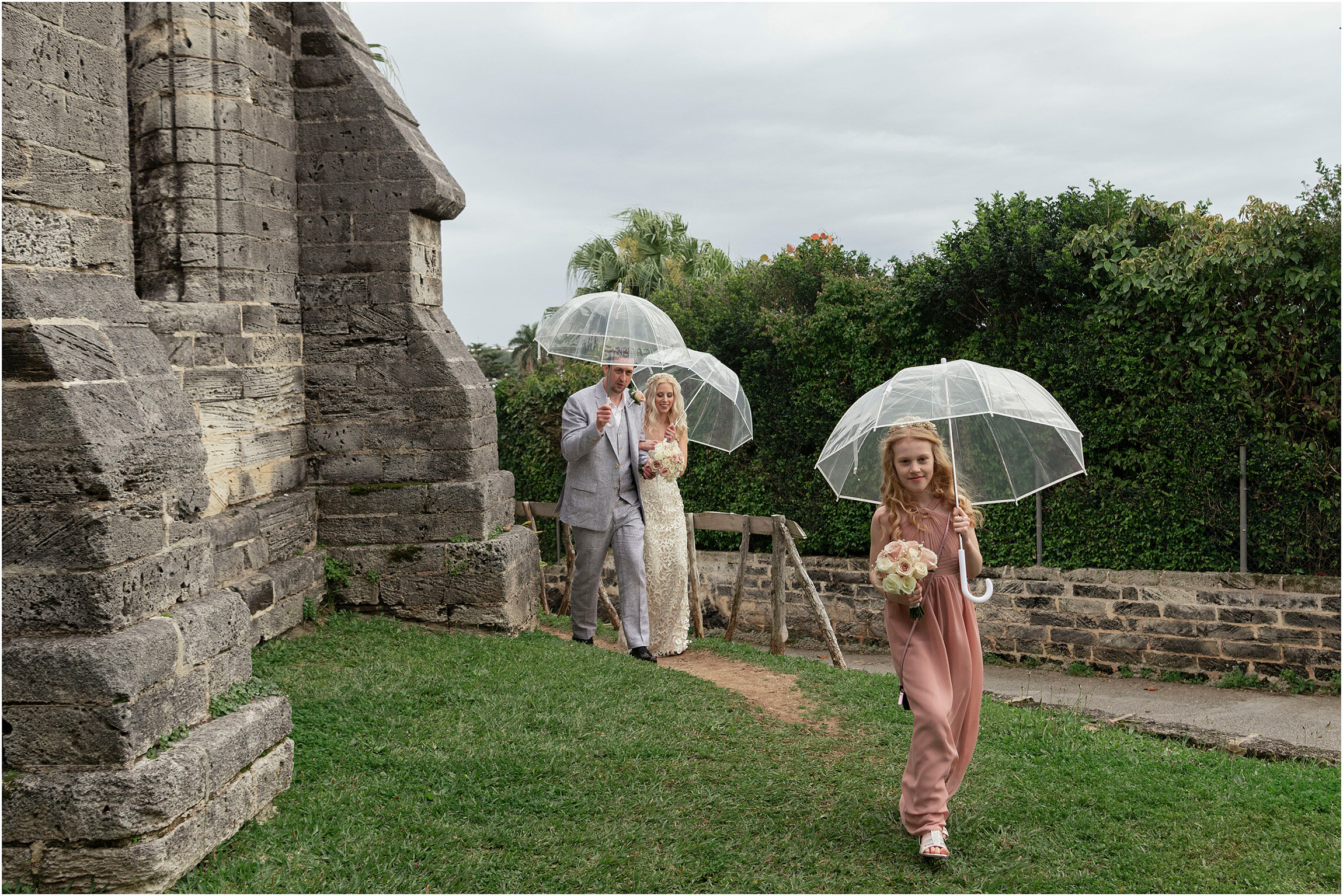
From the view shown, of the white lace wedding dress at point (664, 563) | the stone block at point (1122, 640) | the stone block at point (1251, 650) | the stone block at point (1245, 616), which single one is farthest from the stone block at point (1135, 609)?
the white lace wedding dress at point (664, 563)

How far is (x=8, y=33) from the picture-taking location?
13.4 ft

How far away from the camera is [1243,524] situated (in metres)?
9.41

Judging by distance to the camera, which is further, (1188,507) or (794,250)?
(794,250)

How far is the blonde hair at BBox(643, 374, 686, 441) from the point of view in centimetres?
765

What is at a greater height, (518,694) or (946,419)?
(946,419)

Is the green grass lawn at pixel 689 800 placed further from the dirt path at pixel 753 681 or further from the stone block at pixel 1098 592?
the stone block at pixel 1098 592

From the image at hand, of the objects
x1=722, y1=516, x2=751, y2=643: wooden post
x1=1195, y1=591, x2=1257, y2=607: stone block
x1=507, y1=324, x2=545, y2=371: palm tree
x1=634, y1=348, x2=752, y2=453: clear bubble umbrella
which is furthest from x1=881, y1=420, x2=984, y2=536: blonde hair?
x1=507, y1=324, x2=545, y2=371: palm tree

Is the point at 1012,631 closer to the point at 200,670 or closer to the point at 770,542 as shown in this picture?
the point at 770,542

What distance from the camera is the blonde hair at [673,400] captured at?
301 inches

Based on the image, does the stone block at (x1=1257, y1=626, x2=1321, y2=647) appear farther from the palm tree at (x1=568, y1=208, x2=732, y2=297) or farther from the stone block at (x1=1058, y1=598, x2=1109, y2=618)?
the palm tree at (x1=568, y1=208, x2=732, y2=297)

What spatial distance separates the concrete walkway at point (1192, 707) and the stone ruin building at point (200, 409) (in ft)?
14.9

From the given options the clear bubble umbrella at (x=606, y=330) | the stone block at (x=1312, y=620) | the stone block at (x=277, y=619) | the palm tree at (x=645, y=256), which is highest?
the palm tree at (x=645, y=256)

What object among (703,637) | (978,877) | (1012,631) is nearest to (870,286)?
(1012,631)

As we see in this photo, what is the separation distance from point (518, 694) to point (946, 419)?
294 cm
